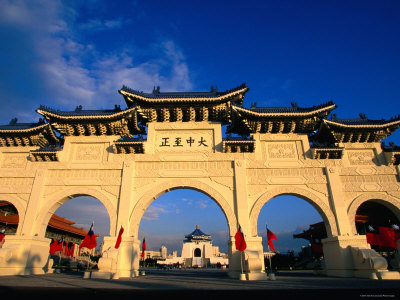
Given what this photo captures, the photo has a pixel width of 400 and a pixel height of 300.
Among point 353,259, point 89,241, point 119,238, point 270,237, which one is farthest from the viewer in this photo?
point 270,237

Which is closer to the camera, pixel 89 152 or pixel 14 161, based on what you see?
pixel 89 152

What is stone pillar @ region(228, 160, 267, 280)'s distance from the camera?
9.71 m

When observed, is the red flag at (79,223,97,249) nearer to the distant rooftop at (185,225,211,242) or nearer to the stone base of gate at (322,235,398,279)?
the stone base of gate at (322,235,398,279)

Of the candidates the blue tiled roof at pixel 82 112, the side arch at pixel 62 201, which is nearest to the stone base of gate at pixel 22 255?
the side arch at pixel 62 201

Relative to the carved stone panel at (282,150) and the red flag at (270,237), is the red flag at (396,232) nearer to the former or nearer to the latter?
the carved stone panel at (282,150)

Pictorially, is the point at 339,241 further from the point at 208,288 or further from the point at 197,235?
the point at 197,235

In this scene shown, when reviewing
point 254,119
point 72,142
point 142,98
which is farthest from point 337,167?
point 72,142

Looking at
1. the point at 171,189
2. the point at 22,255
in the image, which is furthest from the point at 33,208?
the point at 171,189

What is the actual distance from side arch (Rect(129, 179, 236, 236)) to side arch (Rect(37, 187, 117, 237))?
1.11 m

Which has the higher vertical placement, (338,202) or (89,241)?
(338,202)

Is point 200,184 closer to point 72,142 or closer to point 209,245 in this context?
point 72,142

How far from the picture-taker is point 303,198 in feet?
39.0

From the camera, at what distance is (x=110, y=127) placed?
13.0 meters

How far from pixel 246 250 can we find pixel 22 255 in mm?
9815
